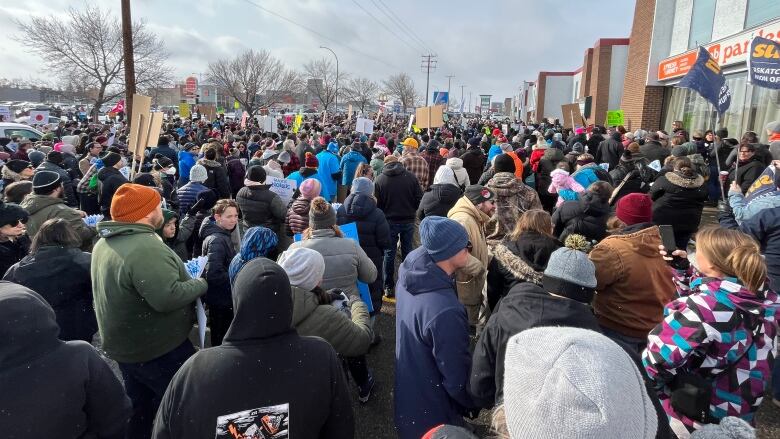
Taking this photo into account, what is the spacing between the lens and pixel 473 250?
454 centimetres

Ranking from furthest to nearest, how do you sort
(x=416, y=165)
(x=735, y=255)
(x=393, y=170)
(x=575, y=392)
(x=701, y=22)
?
(x=701, y=22) < (x=416, y=165) < (x=393, y=170) < (x=735, y=255) < (x=575, y=392)

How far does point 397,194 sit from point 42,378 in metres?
4.95

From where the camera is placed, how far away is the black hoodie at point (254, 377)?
5.44 feet

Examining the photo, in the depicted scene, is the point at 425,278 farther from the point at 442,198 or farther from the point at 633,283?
the point at 442,198

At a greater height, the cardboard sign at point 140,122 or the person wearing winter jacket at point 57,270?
the cardboard sign at point 140,122

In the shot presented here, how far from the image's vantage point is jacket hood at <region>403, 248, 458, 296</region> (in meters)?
2.48

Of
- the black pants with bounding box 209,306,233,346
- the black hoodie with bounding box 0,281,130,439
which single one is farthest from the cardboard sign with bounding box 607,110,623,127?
the black hoodie with bounding box 0,281,130,439

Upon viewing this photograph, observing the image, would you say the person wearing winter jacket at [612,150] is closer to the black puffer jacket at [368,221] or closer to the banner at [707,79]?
the banner at [707,79]

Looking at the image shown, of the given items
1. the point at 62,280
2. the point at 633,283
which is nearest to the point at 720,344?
the point at 633,283

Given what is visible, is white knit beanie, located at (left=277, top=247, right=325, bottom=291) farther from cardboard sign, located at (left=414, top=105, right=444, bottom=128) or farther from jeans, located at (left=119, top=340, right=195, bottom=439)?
cardboard sign, located at (left=414, top=105, right=444, bottom=128)

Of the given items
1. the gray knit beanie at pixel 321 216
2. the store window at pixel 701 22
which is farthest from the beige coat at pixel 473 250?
the store window at pixel 701 22

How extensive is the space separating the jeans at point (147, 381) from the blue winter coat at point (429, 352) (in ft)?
5.12

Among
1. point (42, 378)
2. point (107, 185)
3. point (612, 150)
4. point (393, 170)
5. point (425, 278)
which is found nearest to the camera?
point (42, 378)

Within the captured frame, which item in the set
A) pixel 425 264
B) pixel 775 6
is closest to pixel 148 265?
pixel 425 264
